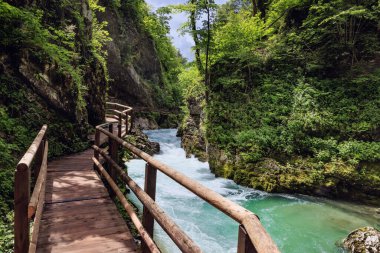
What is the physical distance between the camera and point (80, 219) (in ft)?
14.4

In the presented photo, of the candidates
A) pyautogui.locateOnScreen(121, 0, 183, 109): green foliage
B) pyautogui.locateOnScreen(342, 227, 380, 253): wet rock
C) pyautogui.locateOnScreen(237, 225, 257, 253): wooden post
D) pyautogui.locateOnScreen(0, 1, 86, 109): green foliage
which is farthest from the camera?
pyautogui.locateOnScreen(121, 0, 183, 109): green foliage

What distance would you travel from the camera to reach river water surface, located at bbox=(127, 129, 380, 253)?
7.18 metres

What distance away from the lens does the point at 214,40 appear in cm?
1681

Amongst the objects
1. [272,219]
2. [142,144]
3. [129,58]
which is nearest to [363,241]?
[272,219]

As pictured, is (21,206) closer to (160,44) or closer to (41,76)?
(41,76)

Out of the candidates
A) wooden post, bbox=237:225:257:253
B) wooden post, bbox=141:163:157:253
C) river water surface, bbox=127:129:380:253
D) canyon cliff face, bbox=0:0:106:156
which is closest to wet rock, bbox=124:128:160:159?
river water surface, bbox=127:129:380:253

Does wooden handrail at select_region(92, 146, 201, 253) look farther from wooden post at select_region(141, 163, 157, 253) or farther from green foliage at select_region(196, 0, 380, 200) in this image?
green foliage at select_region(196, 0, 380, 200)

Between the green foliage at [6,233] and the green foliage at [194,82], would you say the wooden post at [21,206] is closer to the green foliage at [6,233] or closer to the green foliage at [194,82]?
the green foliage at [6,233]

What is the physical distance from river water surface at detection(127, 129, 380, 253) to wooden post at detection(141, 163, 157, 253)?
3.95 metres

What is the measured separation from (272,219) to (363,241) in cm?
256

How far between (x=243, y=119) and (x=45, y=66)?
9.10 metres

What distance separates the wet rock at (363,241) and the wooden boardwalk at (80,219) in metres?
5.73

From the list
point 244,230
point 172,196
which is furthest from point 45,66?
point 244,230

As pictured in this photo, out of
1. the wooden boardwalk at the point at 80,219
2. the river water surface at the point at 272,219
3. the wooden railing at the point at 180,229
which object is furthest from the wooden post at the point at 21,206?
the river water surface at the point at 272,219
